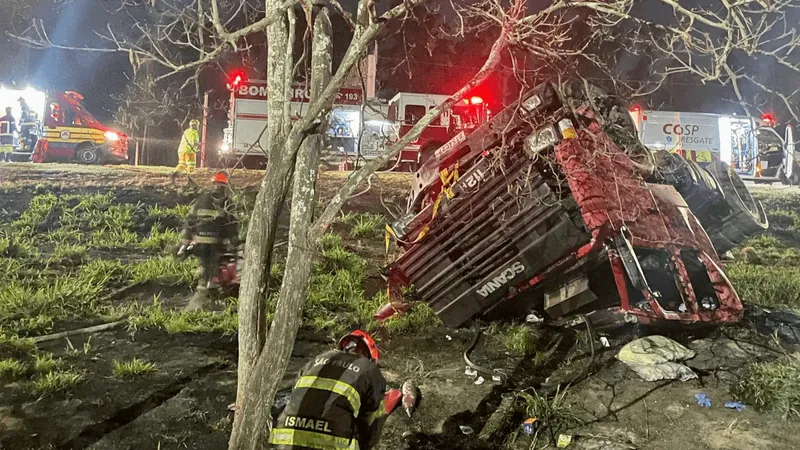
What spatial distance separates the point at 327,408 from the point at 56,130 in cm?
843

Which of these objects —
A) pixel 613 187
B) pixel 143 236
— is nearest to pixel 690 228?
pixel 613 187

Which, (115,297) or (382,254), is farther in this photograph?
(382,254)

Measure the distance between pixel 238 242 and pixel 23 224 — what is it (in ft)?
7.78

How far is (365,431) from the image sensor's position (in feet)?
9.28

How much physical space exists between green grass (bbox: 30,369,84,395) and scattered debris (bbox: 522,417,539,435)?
3.34m

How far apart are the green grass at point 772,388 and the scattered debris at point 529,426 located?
159cm

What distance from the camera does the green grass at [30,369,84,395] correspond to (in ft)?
13.7

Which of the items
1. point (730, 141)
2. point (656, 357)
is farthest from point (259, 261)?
point (730, 141)

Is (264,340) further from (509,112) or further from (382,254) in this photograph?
(382,254)

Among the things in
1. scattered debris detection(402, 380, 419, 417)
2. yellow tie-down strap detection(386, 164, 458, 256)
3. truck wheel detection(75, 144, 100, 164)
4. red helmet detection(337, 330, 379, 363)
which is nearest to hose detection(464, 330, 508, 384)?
scattered debris detection(402, 380, 419, 417)

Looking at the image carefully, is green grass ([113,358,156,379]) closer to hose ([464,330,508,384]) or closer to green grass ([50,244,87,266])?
green grass ([50,244,87,266])

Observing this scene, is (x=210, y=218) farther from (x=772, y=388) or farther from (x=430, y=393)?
(x=772, y=388)

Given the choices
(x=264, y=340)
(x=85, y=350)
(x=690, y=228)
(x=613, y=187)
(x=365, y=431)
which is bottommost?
(x=85, y=350)

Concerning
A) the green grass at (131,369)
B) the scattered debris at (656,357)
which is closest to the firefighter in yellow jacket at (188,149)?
the green grass at (131,369)
